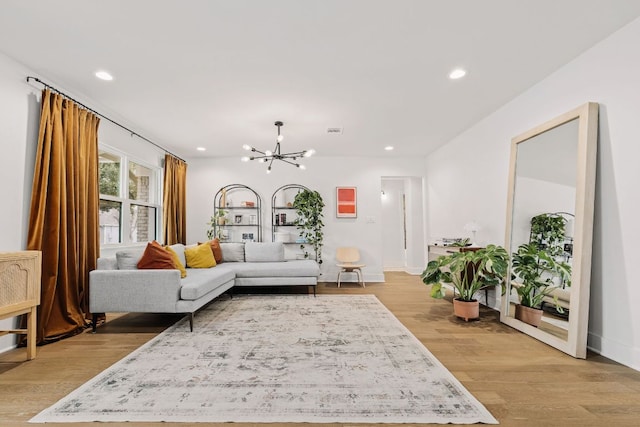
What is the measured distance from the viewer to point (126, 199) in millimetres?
4594

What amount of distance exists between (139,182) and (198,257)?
1.54 metres

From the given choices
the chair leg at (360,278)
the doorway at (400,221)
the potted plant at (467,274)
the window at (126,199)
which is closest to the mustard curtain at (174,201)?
the window at (126,199)

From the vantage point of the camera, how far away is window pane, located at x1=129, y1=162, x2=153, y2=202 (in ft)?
15.9

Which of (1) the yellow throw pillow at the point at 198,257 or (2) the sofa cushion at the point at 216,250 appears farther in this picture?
(2) the sofa cushion at the point at 216,250

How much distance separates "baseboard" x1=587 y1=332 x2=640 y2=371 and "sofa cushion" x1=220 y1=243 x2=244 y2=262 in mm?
4650

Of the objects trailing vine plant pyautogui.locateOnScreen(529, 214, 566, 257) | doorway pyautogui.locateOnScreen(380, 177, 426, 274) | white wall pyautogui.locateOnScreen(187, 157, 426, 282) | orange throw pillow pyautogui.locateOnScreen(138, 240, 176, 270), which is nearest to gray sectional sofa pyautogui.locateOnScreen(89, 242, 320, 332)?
orange throw pillow pyautogui.locateOnScreen(138, 240, 176, 270)

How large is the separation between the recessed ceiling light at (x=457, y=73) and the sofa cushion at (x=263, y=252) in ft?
12.3

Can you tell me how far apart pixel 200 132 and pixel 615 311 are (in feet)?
16.7

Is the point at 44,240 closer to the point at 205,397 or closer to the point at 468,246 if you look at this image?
the point at 205,397

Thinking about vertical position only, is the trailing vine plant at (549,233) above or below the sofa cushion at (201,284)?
above

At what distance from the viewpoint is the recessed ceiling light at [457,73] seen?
3.02 m

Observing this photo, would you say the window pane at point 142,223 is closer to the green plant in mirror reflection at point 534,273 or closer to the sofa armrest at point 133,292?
the sofa armrest at point 133,292

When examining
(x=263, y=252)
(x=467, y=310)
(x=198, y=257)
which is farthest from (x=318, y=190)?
(x=467, y=310)

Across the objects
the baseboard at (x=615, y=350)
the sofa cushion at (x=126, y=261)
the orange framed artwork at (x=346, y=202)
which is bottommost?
the baseboard at (x=615, y=350)
